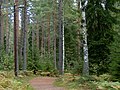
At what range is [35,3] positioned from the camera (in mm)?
38719

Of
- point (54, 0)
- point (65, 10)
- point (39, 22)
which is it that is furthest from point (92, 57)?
point (39, 22)

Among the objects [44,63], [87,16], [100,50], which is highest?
[87,16]

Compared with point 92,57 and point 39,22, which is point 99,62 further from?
point 39,22

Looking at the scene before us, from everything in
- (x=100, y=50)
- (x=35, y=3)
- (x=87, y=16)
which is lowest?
(x=100, y=50)

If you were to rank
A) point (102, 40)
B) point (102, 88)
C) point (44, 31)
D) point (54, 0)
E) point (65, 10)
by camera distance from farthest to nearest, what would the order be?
1. point (44, 31)
2. point (54, 0)
3. point (65, 10)
4. point (102, 40)
5. point (102, 88)

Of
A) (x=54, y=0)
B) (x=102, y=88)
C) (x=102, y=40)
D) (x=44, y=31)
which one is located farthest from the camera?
(x=44, y=31)

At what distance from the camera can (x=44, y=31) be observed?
5559cm

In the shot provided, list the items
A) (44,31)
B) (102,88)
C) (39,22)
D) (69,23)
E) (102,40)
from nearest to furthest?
(102,88), (102,40), (69,23), (39,22), (44,31)

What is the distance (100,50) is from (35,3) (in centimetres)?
2015

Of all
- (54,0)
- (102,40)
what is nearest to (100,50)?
(102,40)

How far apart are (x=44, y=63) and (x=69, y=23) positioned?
7854mm

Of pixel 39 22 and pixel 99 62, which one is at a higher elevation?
pixel 39 22

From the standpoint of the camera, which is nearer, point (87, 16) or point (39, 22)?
point (87, 16)

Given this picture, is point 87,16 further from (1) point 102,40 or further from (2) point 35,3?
(2) point 35,3
